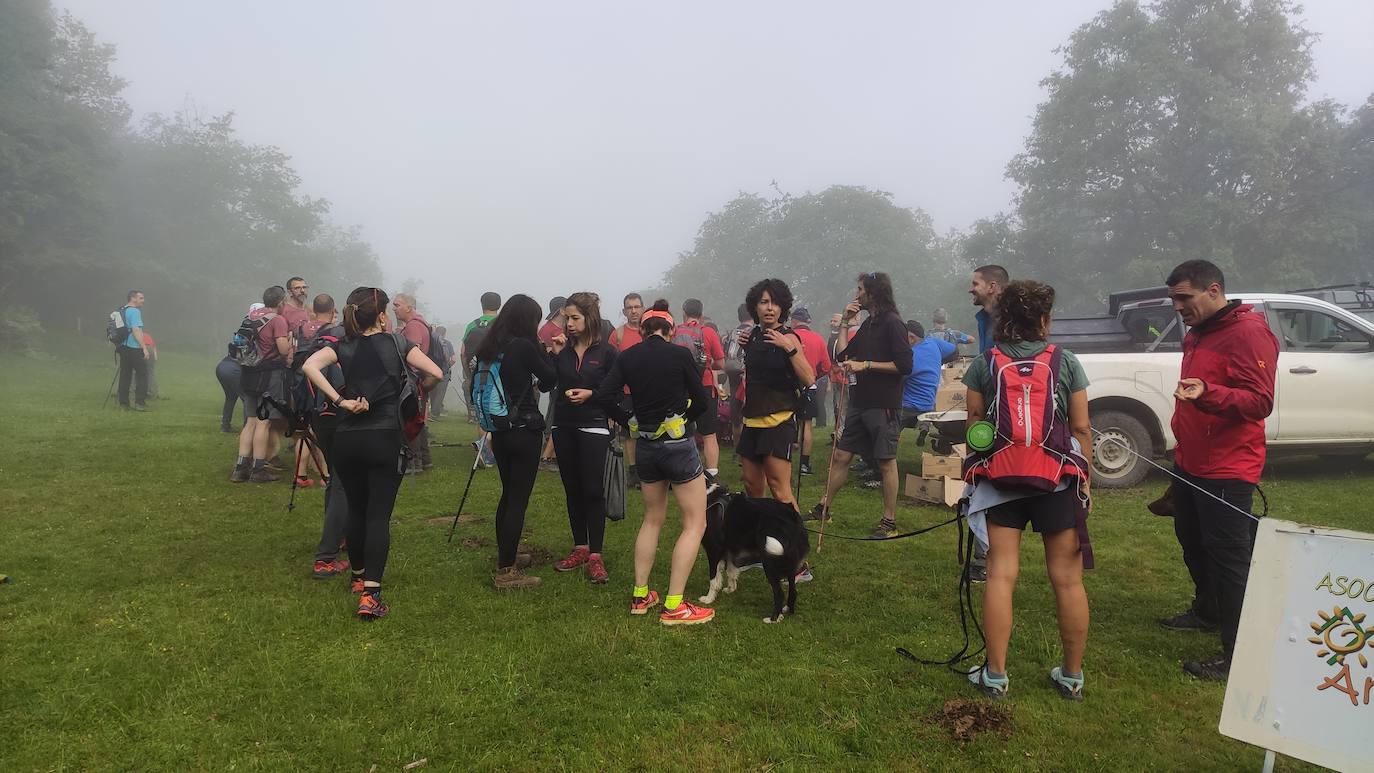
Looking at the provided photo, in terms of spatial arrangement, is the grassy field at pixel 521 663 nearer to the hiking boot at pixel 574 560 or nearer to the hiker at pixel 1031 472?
the hiking boot at pixel 574 560

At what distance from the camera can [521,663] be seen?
3773mm

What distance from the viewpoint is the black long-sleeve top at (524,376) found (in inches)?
185

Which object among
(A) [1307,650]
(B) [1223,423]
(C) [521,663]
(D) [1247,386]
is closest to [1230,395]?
(D) [1247,386]

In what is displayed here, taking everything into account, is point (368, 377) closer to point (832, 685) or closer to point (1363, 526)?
point (832, 685)

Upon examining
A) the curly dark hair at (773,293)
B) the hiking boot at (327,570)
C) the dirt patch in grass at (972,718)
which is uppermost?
the curly dark hair at (773,293)

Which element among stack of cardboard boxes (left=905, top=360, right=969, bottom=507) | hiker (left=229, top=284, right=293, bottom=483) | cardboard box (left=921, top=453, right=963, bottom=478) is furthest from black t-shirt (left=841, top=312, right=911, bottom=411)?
hiker (left=229, top=284, right=293, bottom=483)

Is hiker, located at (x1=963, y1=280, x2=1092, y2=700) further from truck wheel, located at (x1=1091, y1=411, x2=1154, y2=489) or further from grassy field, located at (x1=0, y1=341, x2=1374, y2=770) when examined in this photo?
truck wheel, located at (x1=1091, y1=411, x2=1154, y2=489)

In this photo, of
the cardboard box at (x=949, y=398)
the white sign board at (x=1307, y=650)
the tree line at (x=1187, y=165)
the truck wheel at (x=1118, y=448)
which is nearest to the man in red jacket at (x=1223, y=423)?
the white sign board at (x=1307, y=650)

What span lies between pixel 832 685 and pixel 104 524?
640 centimetres

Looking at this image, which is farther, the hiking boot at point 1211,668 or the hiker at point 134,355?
the hiker at point 134,355

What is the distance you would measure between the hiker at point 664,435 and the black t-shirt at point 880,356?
228 cm

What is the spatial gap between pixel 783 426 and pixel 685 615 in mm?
1534

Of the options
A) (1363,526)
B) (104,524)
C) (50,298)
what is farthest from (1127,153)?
(50,298)

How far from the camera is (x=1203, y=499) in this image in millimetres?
3811
